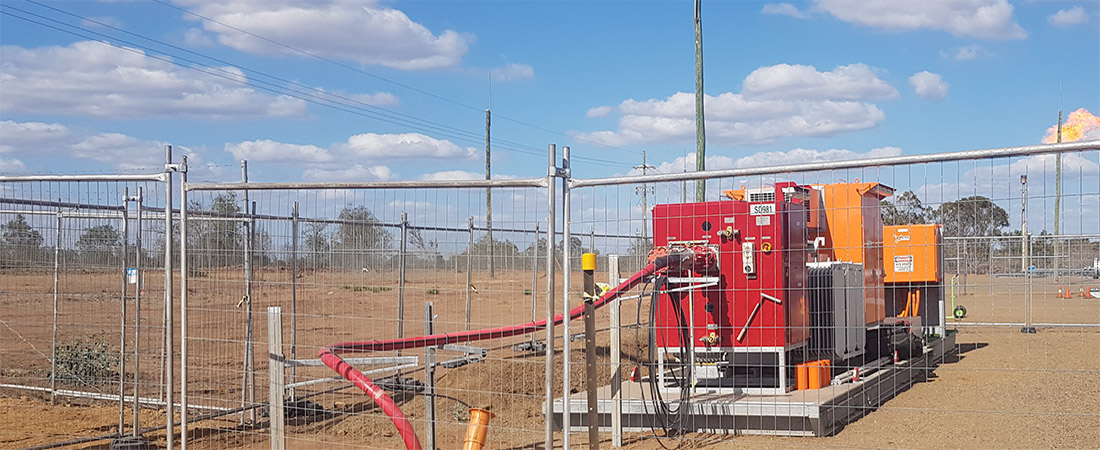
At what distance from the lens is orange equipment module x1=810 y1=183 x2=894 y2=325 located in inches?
483

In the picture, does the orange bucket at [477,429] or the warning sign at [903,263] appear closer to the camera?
the orange bucket at [477,429]

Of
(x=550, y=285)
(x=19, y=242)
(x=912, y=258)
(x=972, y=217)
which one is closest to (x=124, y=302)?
(x=19, y=242)

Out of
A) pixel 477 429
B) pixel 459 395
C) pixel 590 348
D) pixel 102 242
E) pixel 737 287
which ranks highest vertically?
pixel 102 242

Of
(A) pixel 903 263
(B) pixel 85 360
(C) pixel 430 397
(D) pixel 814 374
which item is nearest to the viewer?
(C) pixel 430 397

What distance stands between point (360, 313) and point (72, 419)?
20.5ft

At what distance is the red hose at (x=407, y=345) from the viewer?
248 inches

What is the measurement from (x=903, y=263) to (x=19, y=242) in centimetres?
1357

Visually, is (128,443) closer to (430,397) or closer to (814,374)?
(430,397)

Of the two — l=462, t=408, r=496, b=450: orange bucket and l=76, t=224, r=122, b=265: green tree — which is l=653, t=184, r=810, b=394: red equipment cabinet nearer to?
l=462, t=408, r=496, b=450: orange bucket

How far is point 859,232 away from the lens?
39.8 ft

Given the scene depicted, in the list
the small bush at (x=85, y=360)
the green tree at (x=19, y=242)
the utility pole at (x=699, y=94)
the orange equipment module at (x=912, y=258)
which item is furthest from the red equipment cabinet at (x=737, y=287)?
the utility pole at (x=699, y=94)

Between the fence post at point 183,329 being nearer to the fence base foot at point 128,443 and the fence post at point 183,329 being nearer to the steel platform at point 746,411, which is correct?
the fence base foot at point 128,443

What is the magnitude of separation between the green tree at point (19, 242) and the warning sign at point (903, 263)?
42.9 ft

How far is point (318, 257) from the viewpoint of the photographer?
9.27 meters
